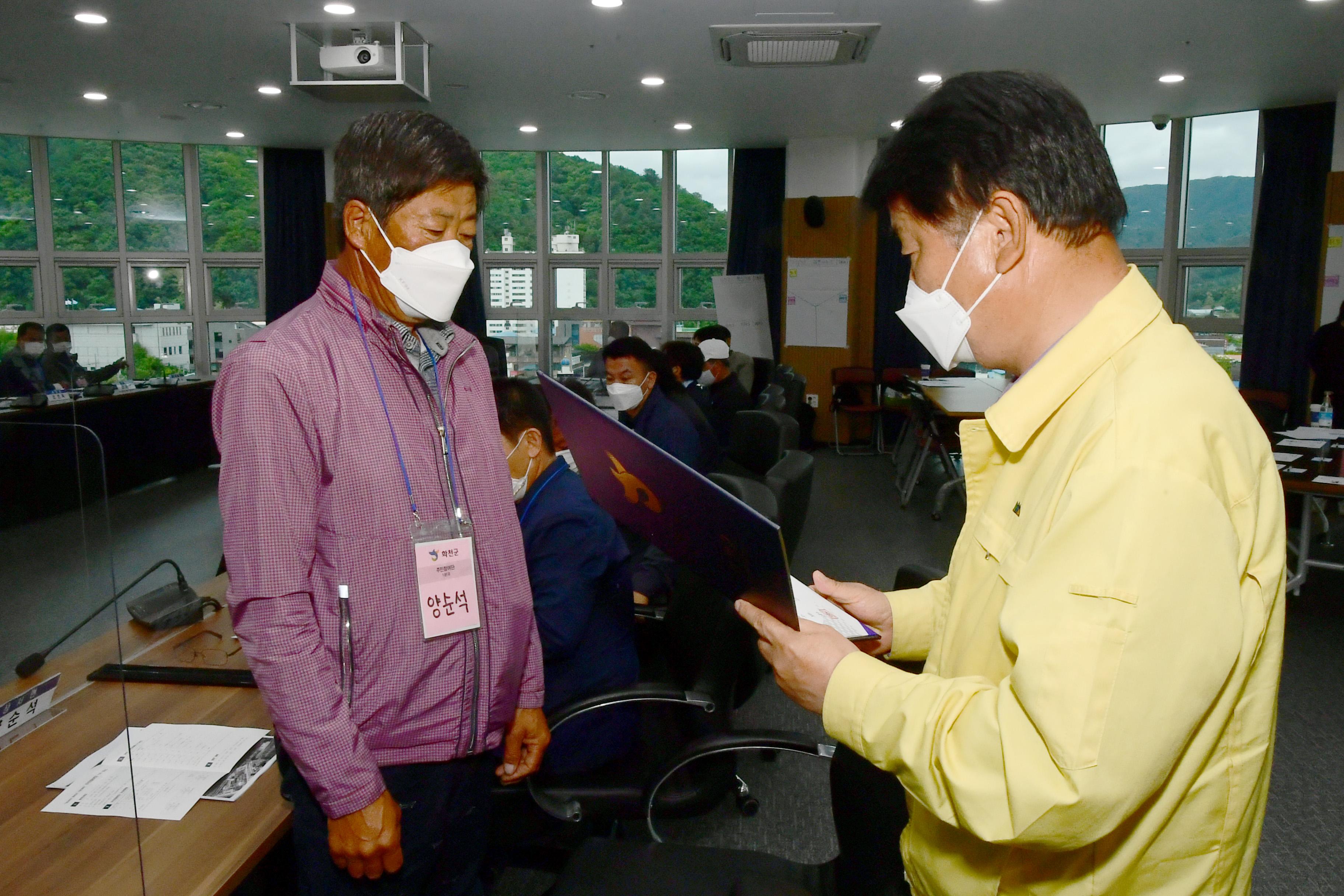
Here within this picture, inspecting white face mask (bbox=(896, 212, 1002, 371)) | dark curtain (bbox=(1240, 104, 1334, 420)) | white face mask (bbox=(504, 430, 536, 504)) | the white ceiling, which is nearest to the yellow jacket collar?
white face mask (bbox=(896, 212, 1002, 371))

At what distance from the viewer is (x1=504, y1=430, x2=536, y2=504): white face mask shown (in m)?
2.19

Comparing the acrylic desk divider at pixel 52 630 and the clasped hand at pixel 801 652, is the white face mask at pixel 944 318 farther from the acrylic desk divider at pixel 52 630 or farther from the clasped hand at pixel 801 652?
the acrylic desk divider at pixel 52 630

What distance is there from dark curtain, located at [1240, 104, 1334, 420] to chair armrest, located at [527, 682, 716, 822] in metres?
7.90

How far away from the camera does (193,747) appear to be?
4.91ft

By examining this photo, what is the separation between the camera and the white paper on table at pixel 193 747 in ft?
4.71

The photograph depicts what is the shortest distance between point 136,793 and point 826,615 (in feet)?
3.68

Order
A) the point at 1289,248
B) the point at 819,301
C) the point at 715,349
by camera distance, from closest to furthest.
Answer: the point at 715,349 → the point at 1289,248 → the point at 819,301

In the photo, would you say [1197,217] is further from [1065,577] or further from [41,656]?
[41,656]

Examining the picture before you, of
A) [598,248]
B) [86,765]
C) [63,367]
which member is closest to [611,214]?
[598,248]

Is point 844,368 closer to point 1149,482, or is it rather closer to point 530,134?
point 530,134

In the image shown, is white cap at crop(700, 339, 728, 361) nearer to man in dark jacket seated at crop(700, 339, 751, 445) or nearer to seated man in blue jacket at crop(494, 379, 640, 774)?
man in dark jacket seated at crop(700, 339, 751, 445)

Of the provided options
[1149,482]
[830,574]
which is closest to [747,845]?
[1149,482]

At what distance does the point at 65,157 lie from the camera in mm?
9500

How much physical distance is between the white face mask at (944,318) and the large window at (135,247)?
9.95m
